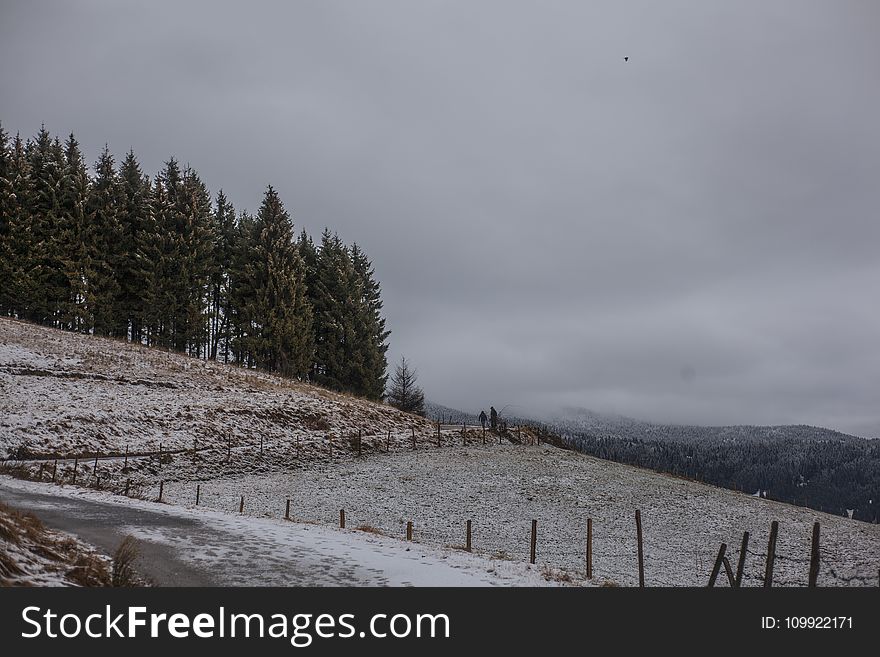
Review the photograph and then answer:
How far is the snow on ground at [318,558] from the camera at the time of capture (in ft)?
36.7

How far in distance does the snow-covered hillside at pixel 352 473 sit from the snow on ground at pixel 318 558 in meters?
1.96

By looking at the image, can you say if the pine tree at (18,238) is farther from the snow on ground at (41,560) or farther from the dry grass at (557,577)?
the dry grass at (557,577)

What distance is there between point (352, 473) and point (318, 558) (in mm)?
23647

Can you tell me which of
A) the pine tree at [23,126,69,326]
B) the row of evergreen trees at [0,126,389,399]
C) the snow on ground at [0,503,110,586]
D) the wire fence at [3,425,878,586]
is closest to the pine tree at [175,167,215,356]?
the row of evergreen trees at [0,126,389,399]

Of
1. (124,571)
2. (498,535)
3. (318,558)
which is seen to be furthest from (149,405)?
(124,571)

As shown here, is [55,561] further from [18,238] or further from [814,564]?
[18,238]

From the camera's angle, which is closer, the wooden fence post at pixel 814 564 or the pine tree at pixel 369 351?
the wooden fence post at pixel 814 564

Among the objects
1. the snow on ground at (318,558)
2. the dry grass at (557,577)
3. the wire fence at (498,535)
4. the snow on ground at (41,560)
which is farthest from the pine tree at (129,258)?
the dry grass at (557,577)

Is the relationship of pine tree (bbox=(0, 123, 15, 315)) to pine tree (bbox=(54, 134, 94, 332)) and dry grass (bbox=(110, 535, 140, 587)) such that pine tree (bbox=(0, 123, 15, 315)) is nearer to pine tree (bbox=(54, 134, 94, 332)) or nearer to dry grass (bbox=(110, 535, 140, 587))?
pine tree (bbox=(54, 134, 94, 332))

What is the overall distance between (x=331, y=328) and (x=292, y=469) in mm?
28474

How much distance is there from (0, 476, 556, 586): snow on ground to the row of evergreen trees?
4242cm

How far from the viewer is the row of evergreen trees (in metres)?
52.6
